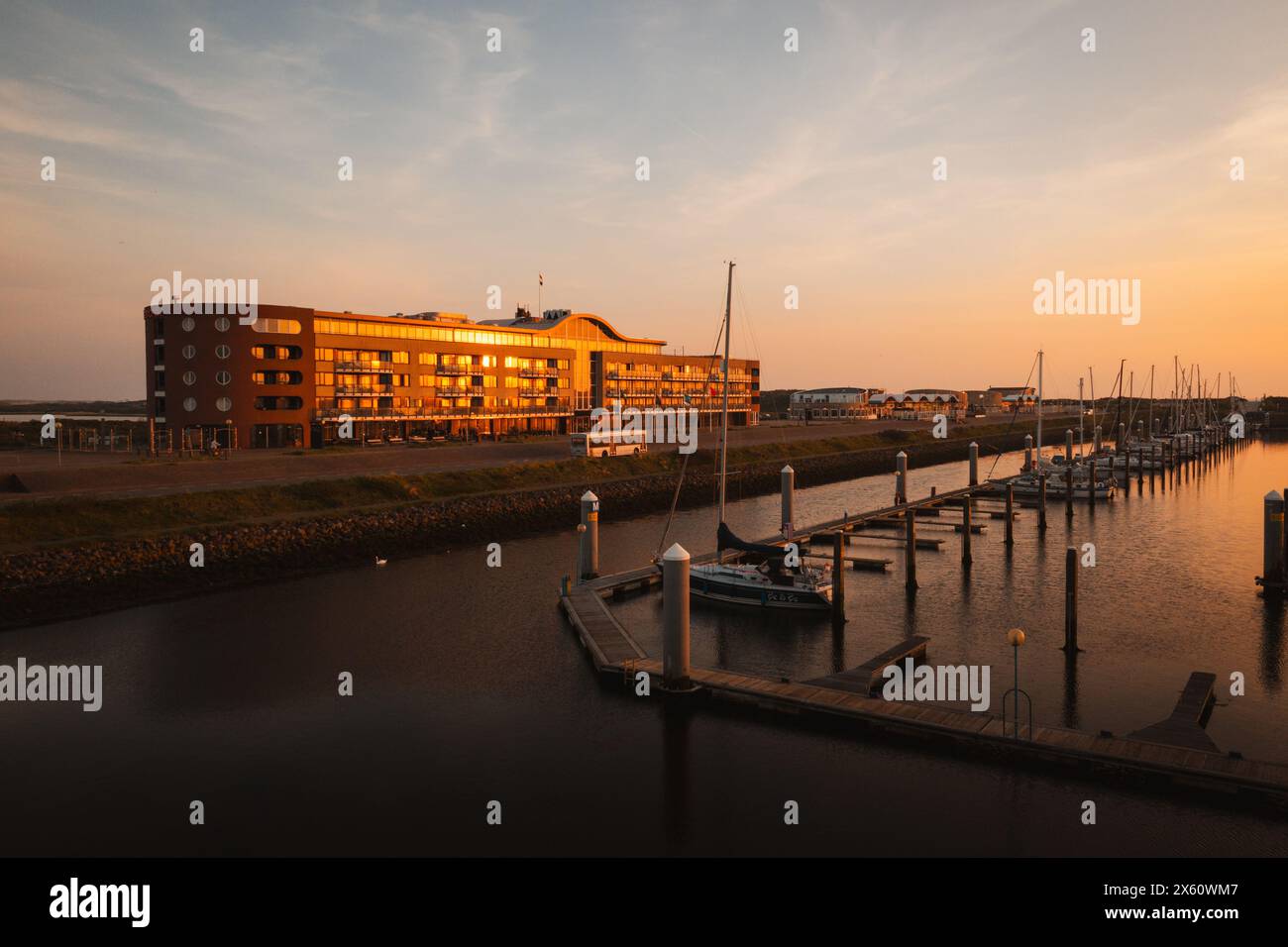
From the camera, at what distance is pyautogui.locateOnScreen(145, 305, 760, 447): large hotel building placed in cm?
9319

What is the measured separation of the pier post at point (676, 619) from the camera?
2627cm

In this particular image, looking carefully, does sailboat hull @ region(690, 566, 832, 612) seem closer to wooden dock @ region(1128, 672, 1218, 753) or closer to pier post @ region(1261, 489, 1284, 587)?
→ wooden dock @ region(1128, 672, 1218, 753)

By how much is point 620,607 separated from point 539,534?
74.9 ft

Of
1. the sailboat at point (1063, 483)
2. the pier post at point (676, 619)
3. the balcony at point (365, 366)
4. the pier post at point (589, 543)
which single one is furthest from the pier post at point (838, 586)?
the balcony at point (365, 366)

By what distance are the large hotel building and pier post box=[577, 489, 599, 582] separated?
26.4 meters

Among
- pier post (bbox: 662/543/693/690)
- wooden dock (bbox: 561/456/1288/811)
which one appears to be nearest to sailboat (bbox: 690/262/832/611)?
wooden dock (bbox: 561/456/1288/811)

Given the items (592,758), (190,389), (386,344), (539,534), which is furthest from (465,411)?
(592,758)

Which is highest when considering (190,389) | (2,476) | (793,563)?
(190,389)

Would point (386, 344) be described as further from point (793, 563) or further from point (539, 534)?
point (793, 563)

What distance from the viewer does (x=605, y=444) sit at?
3780 inches

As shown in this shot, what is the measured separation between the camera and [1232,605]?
40750 mm

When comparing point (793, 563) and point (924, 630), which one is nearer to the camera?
point (924, 630)

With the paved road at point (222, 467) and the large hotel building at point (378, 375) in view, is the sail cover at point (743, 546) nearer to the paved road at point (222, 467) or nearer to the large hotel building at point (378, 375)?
the large hotel building at point (378, 375)

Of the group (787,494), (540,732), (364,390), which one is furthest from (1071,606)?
(364,390)
